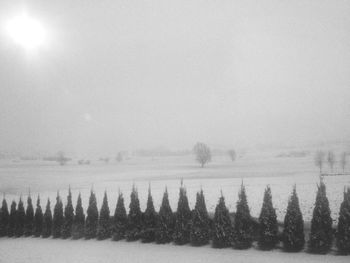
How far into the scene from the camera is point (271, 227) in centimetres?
2455

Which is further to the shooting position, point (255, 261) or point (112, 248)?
point (112, 248)

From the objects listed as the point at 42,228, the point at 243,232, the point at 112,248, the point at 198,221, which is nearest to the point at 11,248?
the point at 42,228

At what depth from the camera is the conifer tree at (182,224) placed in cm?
2673

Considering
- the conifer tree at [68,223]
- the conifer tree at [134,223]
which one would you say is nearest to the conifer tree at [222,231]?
the conifer tree at [134,223]

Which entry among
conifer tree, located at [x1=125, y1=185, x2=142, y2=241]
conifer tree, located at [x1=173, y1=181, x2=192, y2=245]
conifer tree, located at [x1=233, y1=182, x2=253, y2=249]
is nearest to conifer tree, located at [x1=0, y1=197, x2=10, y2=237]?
conifer tree, located at [x1=125, y1=185, x2=142, y2=241]

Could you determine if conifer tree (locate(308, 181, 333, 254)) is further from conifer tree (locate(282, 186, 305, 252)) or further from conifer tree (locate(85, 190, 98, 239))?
conifer tree (locate(85, 190, 98, 239))

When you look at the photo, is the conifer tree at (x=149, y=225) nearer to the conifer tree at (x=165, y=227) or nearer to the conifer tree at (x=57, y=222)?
the conifer tree at (x=165, y=227)

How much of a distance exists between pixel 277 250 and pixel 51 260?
16.0 metres

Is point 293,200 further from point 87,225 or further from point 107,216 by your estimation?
point 87,225

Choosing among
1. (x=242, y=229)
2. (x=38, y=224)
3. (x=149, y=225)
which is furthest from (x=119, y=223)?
(x=242, y=229)

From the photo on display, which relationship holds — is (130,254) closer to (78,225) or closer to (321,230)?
(78,225)

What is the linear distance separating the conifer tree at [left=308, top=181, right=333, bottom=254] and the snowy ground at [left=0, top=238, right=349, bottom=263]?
77cm

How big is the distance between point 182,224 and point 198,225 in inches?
52.8

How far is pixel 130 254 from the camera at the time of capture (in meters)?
24.5
